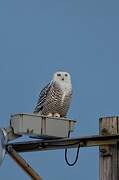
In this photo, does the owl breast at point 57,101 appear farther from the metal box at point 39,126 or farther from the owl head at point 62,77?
the metal box at point 39,126

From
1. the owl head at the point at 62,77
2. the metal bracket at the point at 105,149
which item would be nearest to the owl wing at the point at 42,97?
the owl head at the point at 62,77

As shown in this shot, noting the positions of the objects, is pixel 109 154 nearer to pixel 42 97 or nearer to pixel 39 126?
pixel 39 126

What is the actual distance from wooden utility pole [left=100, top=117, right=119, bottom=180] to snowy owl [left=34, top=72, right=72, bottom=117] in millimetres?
4440

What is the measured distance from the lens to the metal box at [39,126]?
674 cm

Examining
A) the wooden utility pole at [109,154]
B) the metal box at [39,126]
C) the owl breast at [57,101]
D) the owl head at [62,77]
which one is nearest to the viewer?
the wooden utility pole at [109,154]

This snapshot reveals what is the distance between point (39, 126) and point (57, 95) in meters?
4.46

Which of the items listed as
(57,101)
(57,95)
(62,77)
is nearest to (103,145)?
(57,101)

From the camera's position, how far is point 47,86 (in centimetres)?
1160

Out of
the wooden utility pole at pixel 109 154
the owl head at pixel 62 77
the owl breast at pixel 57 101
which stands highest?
the owl head at pixel 62 77

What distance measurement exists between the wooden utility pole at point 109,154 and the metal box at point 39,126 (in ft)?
2.92

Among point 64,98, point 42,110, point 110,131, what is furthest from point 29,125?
point 64,98

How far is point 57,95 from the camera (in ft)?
36.9

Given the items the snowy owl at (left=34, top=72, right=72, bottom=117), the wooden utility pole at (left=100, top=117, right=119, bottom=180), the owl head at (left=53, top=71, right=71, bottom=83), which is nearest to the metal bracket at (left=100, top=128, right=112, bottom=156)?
the wooden utility pole at (left=100, top=117, right=119, bottom=180)

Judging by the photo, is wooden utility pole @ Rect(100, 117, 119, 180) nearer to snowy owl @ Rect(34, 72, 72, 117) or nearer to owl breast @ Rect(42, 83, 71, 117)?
owl breast @ Rect(42, 83, 71, 117)
